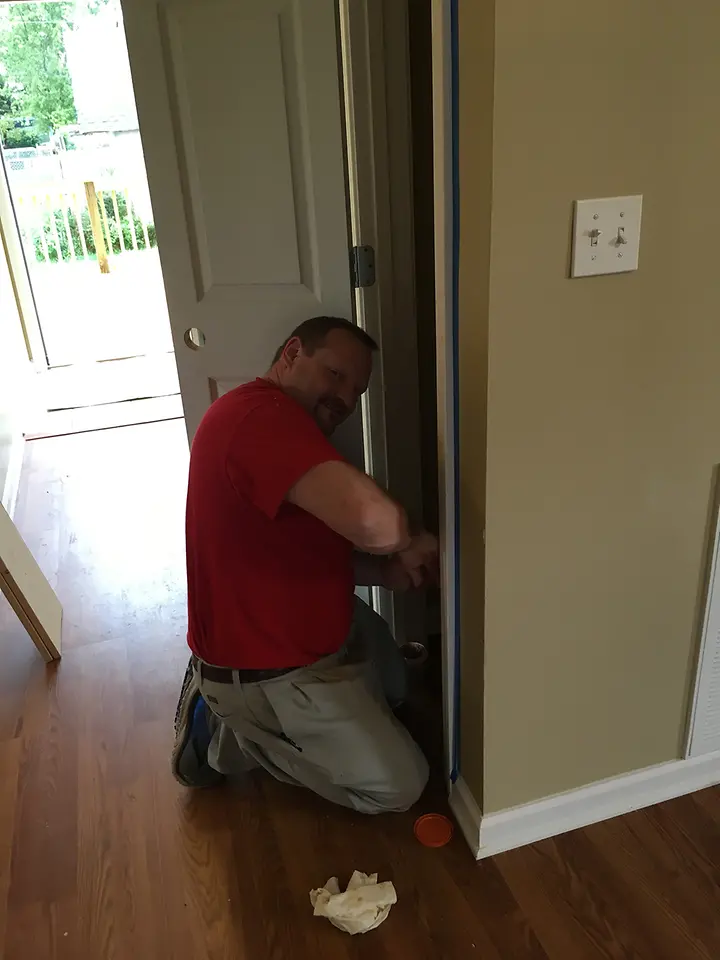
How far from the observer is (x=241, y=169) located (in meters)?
1.86

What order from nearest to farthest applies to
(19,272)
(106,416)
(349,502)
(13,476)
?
(349,502) < (13,476) < (106,416) < (19,272)

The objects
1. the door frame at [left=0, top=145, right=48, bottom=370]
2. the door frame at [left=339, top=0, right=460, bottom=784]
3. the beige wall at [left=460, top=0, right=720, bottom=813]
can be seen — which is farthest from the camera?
the door frame at [left=0, top=145, right=48, bottom=370]

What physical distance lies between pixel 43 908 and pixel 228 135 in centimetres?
169

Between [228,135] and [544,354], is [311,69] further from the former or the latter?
[544,354]

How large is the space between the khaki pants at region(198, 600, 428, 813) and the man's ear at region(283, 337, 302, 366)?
2.12 ft

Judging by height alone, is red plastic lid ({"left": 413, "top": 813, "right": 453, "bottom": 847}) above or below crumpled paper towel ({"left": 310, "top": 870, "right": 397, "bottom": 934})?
below

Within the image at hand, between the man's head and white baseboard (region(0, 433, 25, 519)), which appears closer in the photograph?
the man's head

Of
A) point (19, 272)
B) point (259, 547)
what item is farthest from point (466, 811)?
point (19, 272)

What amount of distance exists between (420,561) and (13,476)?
257cm

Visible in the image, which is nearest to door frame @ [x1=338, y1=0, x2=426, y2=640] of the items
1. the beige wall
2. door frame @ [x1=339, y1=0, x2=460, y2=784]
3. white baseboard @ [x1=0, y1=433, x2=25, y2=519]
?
door frame @ [x1=339, y1=0, x2=460, y2=784]

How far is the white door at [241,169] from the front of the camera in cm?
174

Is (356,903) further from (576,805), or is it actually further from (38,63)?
(38,63)

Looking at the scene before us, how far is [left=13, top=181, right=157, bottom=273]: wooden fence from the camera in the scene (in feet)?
18.9

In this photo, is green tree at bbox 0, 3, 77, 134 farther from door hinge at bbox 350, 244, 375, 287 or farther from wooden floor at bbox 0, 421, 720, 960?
wooden floor at bbox 0, 421, 720, 960
